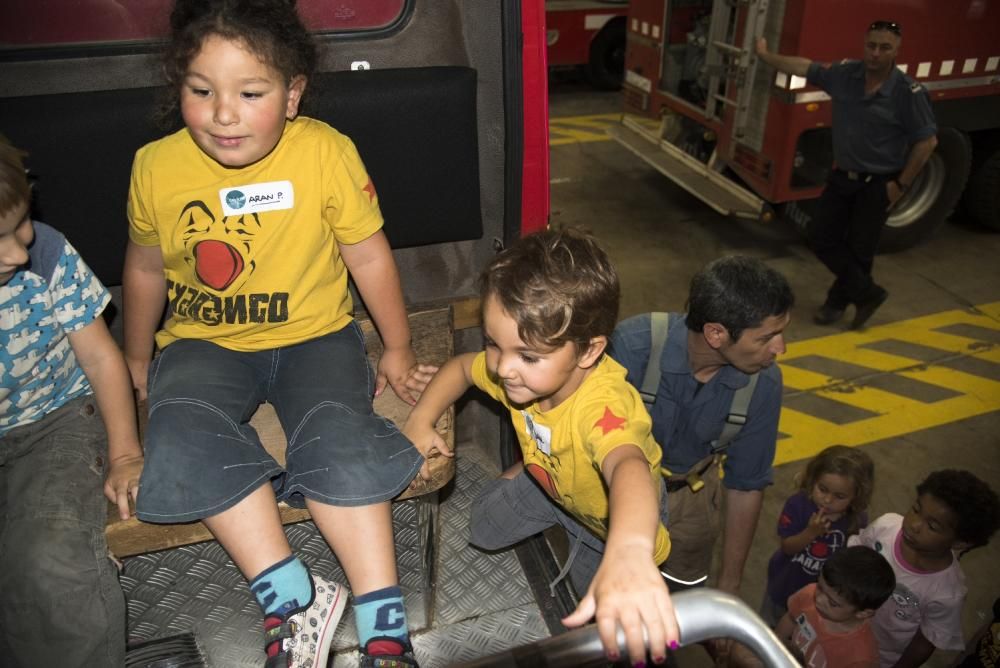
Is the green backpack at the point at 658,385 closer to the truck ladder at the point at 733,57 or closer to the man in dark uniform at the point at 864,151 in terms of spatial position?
the man in dark uniform at the point at 864,151

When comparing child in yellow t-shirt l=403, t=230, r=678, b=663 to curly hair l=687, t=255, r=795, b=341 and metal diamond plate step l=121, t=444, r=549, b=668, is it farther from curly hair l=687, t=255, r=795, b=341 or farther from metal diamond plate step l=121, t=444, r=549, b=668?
curly hair l=687, t=255, r=795, b=341

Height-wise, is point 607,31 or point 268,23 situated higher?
point 268,23

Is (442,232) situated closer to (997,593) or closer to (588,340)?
(588,340)

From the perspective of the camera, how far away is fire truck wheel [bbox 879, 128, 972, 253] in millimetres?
5906

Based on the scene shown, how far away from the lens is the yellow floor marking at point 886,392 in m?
4.23

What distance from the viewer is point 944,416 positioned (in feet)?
14.4

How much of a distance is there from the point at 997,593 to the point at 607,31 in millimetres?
7765

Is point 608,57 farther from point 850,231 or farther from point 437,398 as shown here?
point 437,398

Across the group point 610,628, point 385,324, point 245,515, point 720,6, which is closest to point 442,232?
point 385,324

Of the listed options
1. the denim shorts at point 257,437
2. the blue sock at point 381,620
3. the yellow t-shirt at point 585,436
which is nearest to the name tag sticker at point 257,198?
the denim shorts at point 257,437

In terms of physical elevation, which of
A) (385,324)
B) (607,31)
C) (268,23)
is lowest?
(607,31)

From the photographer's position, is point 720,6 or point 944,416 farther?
point 720,6

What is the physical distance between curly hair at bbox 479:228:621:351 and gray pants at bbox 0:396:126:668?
0.99 meters

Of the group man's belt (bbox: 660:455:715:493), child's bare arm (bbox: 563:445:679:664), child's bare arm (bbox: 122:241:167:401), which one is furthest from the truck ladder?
child's bare arm (bbox: 563:445:679:664)
